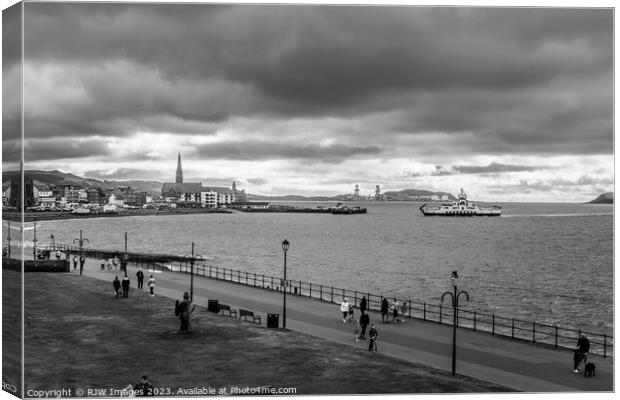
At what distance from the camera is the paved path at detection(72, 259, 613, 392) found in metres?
20.1

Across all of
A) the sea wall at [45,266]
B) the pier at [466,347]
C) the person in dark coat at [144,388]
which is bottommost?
the pier at [466,347]

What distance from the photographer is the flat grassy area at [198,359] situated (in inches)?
742

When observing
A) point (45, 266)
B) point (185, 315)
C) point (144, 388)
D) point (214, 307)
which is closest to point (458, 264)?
point (45, 266)

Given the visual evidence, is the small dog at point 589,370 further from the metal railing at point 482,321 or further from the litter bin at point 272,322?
the litter bin at point 272,322

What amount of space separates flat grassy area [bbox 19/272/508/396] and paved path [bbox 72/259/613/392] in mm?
1194

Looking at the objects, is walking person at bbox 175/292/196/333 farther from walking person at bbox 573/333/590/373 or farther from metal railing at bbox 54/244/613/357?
walking person at bbox 573/333/590/373

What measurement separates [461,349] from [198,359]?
32.2 ft

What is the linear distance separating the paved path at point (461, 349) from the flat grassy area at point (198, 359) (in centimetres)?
119

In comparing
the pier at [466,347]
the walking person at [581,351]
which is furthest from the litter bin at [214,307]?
the walking person at [581,351]

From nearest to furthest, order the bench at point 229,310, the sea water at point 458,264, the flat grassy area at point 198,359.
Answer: the flat grassy area at point 198,359, the bench at point 229,310, the sea water at point 458,264

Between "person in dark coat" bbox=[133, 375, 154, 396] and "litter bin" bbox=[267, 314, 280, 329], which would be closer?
"person in dark coat" bbox=[133, 375, 154, 396]

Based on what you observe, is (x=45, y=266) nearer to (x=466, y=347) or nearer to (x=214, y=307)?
(x=214, y=307)

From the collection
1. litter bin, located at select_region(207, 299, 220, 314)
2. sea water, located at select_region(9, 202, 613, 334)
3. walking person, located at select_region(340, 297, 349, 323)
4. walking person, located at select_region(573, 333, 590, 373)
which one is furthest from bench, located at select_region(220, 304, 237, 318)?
walking person, located at select_region(573, 333, 590, 373)

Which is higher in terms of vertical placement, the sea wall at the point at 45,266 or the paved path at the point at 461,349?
the sea wall at the point at 45,266
